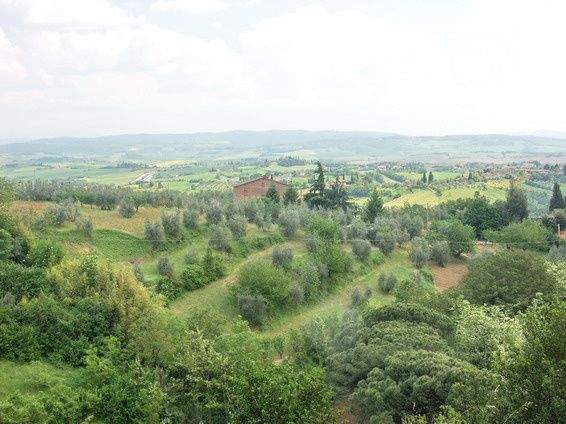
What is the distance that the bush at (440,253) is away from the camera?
4306cm

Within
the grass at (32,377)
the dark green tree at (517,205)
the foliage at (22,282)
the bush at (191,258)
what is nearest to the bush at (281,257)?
the bush at (191,258)

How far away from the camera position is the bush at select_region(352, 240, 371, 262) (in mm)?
Result: 38781

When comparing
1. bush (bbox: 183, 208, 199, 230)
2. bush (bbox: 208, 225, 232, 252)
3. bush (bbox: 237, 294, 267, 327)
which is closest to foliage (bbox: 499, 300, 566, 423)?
bush (bbox: 237, 294, 267, 327)

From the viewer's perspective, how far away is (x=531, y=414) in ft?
36.5

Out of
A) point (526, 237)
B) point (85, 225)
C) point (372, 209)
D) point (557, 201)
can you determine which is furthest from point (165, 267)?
point (557, 201)

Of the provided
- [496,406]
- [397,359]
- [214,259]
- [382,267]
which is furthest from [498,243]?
[496,406]

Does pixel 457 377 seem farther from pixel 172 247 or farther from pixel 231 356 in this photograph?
pixel 172 247

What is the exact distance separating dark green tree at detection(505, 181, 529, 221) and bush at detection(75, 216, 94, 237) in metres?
45.5

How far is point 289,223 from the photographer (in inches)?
1619

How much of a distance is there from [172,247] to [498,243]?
3143cm

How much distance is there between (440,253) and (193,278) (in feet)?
76.4

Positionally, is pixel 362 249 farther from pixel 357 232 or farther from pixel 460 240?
pixel 460 240

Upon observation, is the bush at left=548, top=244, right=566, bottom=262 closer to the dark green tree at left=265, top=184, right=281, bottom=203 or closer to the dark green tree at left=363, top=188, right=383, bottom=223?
the dark green tree at left=363, top=188, right=383, bottom=223

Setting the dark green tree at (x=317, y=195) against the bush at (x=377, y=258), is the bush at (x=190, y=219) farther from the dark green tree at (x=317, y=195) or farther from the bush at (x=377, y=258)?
the dark green tree at (x=317, y=195)
